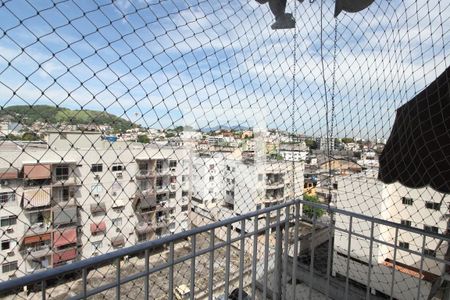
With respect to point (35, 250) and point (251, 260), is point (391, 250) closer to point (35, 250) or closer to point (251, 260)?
point (251, 260)

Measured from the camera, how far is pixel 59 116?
106cm

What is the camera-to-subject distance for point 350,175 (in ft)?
11.9

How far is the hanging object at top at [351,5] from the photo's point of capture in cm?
164

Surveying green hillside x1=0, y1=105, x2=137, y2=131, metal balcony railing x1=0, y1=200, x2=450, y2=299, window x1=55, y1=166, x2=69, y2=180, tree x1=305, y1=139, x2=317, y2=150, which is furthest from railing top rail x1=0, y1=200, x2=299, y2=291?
tree x1=305, y1=139, x2=317, y2=150

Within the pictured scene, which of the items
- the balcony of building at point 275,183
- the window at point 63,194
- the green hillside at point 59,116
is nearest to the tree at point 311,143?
the green hillside at point 59,116

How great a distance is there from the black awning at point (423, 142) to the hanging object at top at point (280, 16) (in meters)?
0.77

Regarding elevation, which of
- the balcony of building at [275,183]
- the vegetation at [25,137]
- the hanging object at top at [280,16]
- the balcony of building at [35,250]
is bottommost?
the balcony of building at [275,183]

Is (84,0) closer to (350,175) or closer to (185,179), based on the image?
(185,179)

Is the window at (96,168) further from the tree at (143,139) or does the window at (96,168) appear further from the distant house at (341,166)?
the distant house at (341,166)

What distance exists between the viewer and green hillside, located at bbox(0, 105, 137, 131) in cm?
95

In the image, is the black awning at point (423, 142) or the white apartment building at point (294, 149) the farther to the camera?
the white apartment building at point (294, 149)

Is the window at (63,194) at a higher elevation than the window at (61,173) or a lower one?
lower

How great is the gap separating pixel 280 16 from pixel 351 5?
1.38 ft

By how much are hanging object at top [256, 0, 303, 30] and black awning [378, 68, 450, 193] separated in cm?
77
